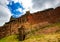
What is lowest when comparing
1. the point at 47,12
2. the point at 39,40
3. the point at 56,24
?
the point at 39,40

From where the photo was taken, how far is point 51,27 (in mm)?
43406

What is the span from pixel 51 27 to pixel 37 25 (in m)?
6.55

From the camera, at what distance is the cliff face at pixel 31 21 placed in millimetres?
48812

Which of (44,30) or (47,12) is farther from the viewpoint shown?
(47,12)

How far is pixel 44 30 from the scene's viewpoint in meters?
44.2

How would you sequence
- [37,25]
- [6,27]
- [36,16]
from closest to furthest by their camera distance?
[37,25], [36,16], [6,27]

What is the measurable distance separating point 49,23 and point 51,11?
4.94m

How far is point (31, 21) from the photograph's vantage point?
171 ft

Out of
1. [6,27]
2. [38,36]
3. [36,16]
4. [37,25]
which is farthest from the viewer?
[6,27]

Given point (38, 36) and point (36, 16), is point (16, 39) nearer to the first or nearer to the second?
point (38, 36)

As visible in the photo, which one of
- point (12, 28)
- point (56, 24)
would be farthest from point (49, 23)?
point (12, 28)

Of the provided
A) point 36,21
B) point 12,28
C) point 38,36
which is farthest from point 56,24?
point 12,28

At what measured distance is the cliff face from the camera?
48.8 meters

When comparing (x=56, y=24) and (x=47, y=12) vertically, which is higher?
(x=47, y=12)
